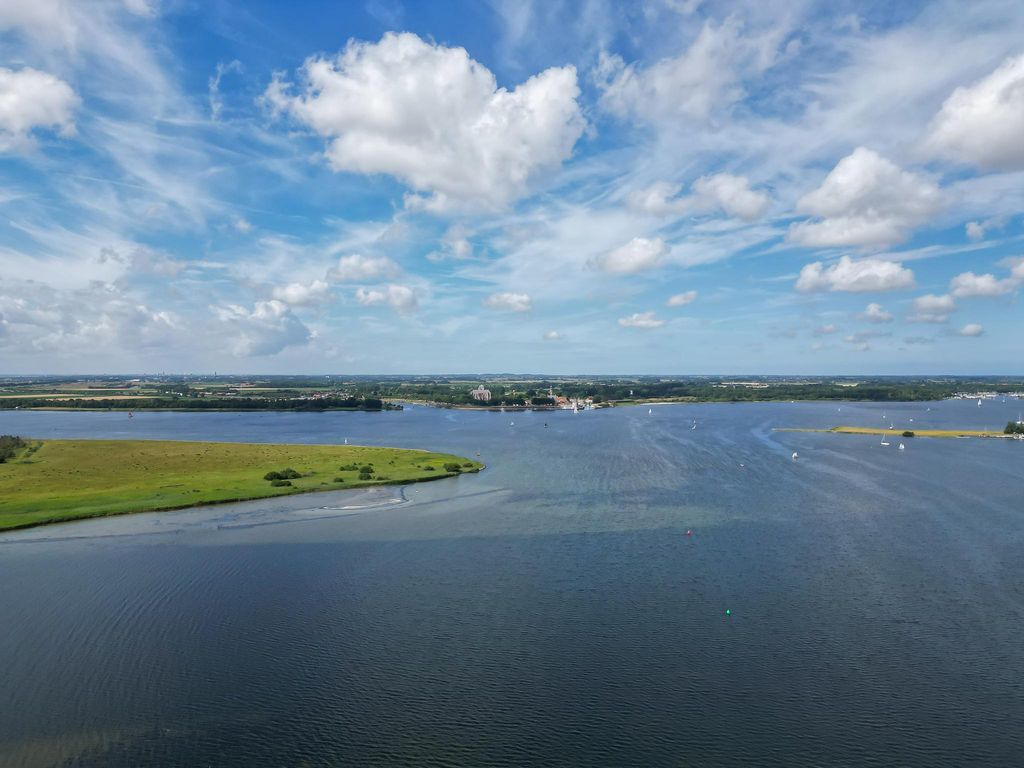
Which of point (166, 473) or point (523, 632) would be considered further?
point (166, 473)

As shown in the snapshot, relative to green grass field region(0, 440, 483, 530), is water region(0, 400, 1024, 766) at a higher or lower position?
lower

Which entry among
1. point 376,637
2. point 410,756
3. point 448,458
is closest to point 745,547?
point 376,637

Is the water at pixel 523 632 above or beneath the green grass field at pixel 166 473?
beneath

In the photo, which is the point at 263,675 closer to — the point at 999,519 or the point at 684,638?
the point at 684,638

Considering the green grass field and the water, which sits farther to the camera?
the green grass field
